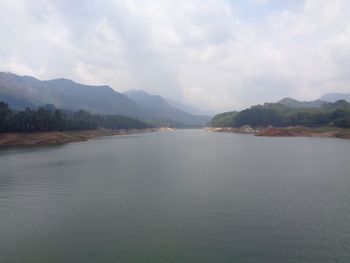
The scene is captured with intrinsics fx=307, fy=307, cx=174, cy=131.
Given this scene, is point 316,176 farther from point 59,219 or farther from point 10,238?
point 10,238

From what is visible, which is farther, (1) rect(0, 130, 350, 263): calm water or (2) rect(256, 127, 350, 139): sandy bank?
(2) rect(256, 127, 350, 139): sandy bank

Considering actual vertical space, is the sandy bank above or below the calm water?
above

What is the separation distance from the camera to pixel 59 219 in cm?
2445

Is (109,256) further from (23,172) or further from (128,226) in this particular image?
(23,172)

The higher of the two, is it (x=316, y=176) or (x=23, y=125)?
(x=23, y=125)

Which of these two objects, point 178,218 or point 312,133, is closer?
point 178,218

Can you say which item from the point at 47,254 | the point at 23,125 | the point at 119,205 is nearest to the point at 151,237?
the point at 47,254

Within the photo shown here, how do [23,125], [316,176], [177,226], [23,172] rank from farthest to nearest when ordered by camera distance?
[23,125] < [23,172] < [316,176] < [177,226]

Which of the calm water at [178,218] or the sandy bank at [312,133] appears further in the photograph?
the sandy bank at [312,133]

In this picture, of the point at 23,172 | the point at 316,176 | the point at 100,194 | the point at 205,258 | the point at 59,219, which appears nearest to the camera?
the point at 205,258

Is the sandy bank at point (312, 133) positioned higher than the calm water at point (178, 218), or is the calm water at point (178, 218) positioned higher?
the sandy bank at point (312, 133)

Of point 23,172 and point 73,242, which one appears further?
point 23,172

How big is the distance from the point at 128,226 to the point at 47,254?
19.5 feet

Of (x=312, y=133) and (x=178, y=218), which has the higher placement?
(x=312, y=133)
